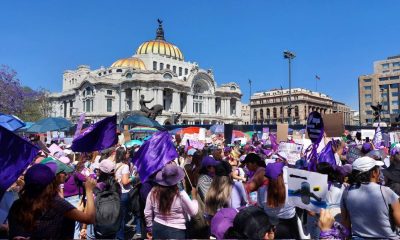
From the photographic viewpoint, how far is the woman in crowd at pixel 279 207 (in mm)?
3792

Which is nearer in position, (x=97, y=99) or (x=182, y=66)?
(x=97, y=99)

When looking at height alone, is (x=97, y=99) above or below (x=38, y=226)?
above

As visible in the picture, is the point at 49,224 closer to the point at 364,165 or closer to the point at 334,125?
the point at 364,165

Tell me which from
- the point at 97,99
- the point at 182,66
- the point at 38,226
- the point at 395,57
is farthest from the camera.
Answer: the point at 182,66

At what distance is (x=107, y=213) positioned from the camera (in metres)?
4.40

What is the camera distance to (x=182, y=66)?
3762 inches

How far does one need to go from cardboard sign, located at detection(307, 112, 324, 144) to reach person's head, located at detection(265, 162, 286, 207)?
10.6ft

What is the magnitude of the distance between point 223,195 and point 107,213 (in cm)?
129

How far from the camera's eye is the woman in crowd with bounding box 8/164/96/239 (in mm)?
2934

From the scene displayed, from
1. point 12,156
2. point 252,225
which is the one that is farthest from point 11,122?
point 252,225

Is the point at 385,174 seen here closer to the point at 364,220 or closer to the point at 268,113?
the point at 364,220

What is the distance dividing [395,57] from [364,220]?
3813 inches

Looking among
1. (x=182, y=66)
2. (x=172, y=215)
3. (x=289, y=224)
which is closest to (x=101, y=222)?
(x=172, y=215)

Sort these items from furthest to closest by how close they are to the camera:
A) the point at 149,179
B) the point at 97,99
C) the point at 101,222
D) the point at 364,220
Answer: the point at 97,99, the point at 149,179, the point at 101,222, the point at 364,220
